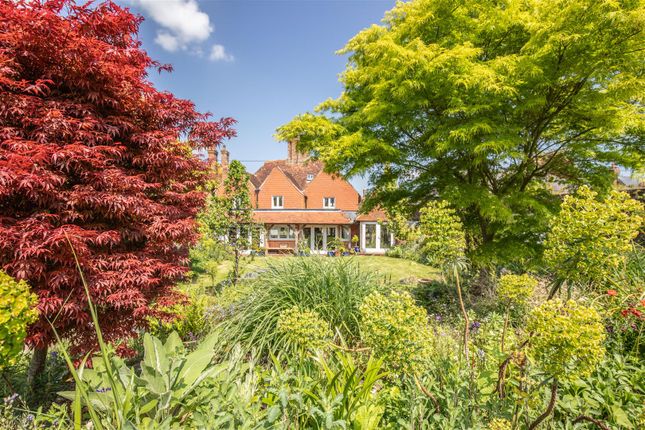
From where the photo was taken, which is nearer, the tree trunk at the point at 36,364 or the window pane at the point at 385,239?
the tree trunk at the point at 36,364

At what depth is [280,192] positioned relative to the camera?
25453 millimetres

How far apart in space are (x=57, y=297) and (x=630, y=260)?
8007 mm

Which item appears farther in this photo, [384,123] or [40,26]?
[384,123]

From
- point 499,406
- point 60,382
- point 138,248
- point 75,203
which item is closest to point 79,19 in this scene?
point 75,203

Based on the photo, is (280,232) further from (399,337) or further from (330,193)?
(399,337)

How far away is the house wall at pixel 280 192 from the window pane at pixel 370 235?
5.94 m

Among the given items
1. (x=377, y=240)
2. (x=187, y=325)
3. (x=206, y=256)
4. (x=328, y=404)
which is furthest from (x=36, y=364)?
(x=377, y=240)

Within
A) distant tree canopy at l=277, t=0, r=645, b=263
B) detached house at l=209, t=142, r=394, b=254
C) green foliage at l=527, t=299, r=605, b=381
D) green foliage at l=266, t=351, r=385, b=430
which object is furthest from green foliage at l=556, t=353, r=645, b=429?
detached house at l=209, t=142, r=394, b=254

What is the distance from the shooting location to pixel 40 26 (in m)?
2.51

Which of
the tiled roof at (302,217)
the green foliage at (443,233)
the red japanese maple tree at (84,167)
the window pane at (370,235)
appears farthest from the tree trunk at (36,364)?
the window pane at (370,235)

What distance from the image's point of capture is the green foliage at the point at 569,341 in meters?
1.26

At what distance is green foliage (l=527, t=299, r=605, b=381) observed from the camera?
1258 millimetres

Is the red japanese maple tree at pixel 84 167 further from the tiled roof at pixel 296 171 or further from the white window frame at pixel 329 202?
the tiled roof at pixel 296 171

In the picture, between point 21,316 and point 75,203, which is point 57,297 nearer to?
point 21,316
